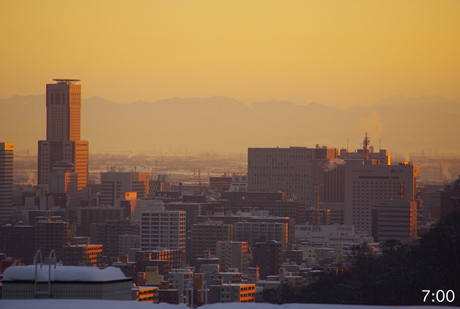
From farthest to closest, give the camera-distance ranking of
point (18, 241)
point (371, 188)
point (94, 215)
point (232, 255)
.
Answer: point (371, 188)
point (94, 215)
point (18, 241)
point (232, 255)

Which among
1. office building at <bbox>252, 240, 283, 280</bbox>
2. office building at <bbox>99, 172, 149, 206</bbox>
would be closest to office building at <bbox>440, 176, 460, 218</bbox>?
office building at <bbox>252, 240, 283, 280</bbox>

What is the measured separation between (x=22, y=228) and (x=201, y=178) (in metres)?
85.7

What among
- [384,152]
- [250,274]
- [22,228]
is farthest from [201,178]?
[250,274]

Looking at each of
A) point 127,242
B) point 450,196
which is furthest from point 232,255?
point 450,196

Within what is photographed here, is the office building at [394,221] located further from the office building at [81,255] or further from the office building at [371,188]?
the office building at [81,255]

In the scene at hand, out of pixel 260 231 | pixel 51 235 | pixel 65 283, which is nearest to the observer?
pixel 65 283

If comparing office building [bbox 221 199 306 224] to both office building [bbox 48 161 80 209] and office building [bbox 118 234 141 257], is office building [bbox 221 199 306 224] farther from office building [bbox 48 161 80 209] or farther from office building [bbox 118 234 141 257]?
office building [bbox 118 234 141 257]

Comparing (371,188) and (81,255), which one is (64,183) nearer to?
(371,188)

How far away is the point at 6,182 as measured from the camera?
132875mm

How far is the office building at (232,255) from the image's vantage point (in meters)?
82.8

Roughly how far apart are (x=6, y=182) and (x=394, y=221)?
6017cm

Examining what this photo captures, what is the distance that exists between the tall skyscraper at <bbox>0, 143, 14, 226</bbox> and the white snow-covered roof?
371 feet

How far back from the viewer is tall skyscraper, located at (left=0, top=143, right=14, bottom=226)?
12875 centimetres

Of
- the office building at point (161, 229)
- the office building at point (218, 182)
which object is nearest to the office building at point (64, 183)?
the office building at point (218, 182)
